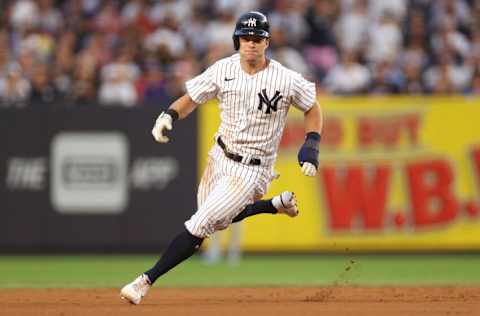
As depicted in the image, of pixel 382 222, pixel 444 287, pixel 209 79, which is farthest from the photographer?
pixel 382 222

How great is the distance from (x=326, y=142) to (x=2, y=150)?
4.38m

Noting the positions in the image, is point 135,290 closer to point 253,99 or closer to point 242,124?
point 242,124

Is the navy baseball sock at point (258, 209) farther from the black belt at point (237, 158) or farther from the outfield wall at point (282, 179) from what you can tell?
the outfield wall at point (282, 179)

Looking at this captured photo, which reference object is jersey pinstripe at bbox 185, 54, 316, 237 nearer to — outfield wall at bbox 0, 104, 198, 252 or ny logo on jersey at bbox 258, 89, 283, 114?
ny logo on jersey at bbox 258, 89, 283, 114

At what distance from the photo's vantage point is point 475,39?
16.0 meters

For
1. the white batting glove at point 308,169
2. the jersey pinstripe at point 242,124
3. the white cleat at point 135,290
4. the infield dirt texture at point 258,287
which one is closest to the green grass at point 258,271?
the infield dirt texture at point 258,287

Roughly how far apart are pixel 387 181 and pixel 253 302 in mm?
6149

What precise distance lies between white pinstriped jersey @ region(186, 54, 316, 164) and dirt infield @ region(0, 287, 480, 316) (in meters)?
1.23

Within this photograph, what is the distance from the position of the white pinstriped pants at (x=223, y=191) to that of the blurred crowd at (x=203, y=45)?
616cm

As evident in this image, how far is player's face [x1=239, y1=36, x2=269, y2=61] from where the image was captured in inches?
328

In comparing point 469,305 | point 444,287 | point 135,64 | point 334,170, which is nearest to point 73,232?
→ point 135,64

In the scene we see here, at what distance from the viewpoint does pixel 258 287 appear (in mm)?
10484

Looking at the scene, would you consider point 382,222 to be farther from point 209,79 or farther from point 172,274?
point 209,79

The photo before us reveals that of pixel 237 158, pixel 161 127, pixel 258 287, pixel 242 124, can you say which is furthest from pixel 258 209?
pixel 258 287
